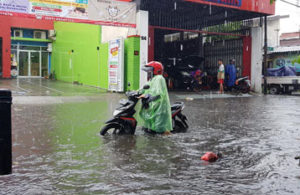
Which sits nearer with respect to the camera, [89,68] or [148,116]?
[148,116]

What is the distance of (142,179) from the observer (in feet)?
12.5

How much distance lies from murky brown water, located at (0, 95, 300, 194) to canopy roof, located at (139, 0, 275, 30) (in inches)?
440

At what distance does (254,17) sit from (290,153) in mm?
17254

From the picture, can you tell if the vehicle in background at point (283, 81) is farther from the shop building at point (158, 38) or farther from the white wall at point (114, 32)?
the white wall at point (114, 32)

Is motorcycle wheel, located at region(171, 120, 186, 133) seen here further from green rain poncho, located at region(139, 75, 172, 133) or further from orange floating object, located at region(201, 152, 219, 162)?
orange floating object, located at region(201, 152, 219, 162)

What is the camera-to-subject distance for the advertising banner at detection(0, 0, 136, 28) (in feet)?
46.0

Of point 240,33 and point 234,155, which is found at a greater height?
point 240,33

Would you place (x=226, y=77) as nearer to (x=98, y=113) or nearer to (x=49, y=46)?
(x=98, y=113)

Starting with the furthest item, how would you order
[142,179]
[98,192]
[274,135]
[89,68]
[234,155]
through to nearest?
[89,68]
[274,135]
[234,155]
[142,179]
[98,192]

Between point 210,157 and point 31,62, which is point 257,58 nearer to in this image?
point 210,157

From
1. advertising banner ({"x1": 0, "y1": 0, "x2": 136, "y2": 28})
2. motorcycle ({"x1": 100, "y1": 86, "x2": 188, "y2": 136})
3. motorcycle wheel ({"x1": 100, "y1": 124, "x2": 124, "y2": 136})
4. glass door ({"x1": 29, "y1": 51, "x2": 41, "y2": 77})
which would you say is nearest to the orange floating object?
motorcycle ({"x1": 100, "y1": 86, "x2": 188, "y2": 136})

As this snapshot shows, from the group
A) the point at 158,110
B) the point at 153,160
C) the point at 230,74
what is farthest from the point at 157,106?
the point at 230,74

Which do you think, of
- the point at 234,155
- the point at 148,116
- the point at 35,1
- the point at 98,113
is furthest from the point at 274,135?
the point at 35,1

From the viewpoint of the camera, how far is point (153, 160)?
4.63 metres
